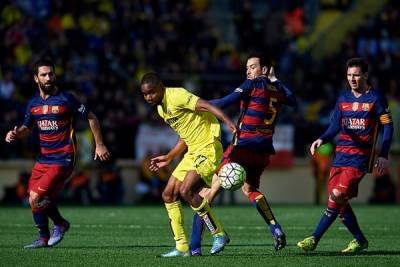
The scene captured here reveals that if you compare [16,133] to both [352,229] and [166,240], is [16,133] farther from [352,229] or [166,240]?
[352,229]

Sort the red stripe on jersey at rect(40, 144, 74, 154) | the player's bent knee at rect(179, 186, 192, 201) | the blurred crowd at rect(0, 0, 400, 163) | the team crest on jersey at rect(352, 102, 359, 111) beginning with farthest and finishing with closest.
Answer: the blurred crowd at rect(0, 0, 400, 163) → the red stripe on jersey at rect(40, 144, 74, 154) → the team crest on jersey at rect(352, 102, 359, 111) → the player's bent knee at rect(179, 186, 192, 201)

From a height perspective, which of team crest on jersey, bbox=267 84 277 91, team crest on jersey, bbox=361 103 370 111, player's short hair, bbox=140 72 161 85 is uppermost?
player's short hair, bbox=140 72 161 85

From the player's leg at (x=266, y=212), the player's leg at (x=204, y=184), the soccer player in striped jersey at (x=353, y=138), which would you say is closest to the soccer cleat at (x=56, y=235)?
the player's leg at (x=204, y=184)

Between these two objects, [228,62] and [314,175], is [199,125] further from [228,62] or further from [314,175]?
[228,62]

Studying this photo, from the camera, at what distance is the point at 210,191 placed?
13.1 m

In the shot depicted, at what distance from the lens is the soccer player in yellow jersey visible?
39.2 feet

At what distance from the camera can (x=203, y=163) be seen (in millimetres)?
12031

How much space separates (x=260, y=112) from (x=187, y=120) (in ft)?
3.65

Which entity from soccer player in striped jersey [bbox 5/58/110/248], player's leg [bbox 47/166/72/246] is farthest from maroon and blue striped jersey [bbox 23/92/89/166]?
player's leg [bbox 47/166/72/246]

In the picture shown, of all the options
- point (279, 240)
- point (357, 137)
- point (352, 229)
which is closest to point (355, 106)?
point (357, 137)

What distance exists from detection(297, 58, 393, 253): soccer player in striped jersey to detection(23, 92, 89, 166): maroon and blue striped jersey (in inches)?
120

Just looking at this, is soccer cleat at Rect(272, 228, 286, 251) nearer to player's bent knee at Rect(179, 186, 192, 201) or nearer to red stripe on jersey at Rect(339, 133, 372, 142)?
player's bent knee at Rect(179, 186, 192, 201)

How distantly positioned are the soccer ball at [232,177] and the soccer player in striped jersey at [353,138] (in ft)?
2.82

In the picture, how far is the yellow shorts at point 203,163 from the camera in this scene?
12016 mm
